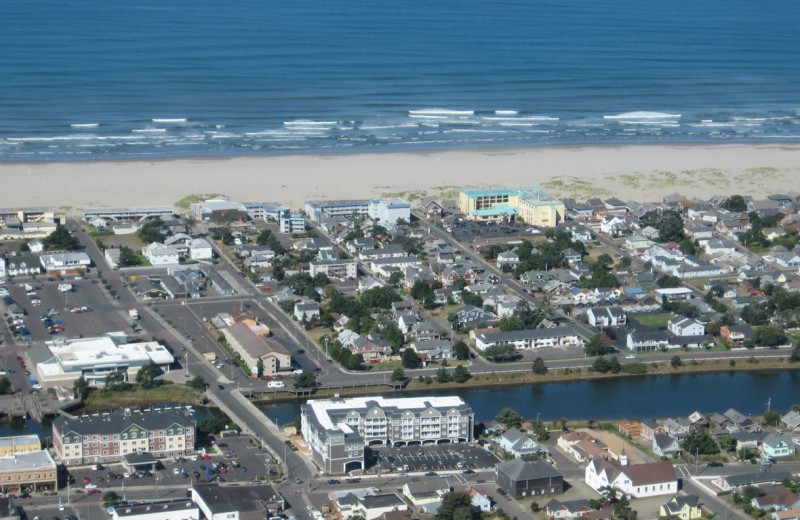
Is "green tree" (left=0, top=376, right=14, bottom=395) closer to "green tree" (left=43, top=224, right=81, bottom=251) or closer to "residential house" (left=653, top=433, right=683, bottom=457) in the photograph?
"green tree" (left=43, top=224, right=81, bottom=251)

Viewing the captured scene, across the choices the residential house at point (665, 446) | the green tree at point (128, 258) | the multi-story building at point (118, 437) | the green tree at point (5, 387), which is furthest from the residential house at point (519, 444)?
the green tree at point (128, 258)

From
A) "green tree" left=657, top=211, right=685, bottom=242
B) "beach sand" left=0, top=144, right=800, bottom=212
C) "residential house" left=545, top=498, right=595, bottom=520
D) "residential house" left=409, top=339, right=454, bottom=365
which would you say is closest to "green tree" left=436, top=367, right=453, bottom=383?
"residential house" left=409, top=339, right=454, bottom=365

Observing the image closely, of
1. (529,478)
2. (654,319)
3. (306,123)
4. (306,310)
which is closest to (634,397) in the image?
(654,319)

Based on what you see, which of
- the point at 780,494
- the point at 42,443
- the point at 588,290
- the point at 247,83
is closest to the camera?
the point at 780,494

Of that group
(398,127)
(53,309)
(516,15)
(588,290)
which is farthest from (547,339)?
(516,15)

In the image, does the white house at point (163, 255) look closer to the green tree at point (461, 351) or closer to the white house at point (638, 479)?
the green tree at point (461, 351)

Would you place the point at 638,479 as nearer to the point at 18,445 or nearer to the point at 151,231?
the point at 18,445

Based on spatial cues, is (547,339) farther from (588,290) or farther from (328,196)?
(328,196)
